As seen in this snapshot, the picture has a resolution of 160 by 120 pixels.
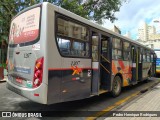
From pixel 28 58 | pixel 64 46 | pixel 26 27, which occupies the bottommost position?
pixel 28 58

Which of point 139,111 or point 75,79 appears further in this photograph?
point 139,111

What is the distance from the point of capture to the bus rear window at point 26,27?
5.66 meters

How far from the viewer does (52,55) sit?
5410 mm

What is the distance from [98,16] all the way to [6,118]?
23277 mm

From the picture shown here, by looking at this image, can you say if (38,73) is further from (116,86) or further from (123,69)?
(123,69)

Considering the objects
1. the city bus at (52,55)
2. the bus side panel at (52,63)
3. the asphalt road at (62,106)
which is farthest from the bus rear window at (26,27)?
the asphalt road at (62,106)

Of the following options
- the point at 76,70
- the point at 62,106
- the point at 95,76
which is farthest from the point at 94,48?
the point at 62,106

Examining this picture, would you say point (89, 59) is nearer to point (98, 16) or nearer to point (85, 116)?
point (85, 116)

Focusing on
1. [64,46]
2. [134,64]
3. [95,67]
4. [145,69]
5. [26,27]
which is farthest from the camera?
[145,69]

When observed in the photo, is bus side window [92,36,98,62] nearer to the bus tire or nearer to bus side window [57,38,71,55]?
bus side window [57,38,71,55]

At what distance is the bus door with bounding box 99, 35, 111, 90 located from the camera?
8.55 meters

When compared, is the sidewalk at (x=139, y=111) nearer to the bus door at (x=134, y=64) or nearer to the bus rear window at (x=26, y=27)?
the bus rear window at (x=26, y=27)

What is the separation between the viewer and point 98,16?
2766 cm

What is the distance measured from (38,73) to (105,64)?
3873 mm
